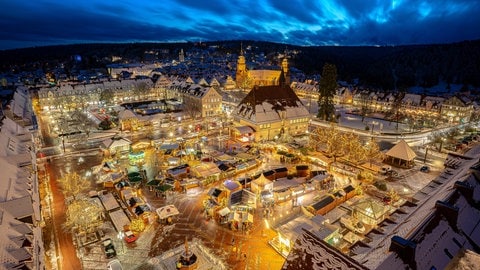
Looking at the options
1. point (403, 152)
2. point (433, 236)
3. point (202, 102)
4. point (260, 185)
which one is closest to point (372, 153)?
point (403, 152)

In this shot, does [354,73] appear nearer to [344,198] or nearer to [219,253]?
[344,198]

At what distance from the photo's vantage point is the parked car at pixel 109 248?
19480 millimetres

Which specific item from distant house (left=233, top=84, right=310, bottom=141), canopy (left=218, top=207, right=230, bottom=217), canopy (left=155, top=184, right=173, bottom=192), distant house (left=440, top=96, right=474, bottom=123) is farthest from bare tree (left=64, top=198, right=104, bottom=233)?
distant house (left=440, top=96, right=474, bottom=123)

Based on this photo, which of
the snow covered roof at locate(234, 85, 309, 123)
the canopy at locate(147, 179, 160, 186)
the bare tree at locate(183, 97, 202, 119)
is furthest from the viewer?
the bare tree at locate(183, 97, 202, 119)

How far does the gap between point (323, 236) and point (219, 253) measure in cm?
760

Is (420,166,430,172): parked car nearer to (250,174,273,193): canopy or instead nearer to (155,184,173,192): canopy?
(250,174,273,193): canopy

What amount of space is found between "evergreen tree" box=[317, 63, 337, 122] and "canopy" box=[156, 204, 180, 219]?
40476mm

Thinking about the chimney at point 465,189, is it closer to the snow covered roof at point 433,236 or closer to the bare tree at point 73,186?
the snow covered roof at point 433,236

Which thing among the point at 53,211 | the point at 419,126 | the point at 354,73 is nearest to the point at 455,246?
the point at 53,211

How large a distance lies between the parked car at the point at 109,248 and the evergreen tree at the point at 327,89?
150 ft

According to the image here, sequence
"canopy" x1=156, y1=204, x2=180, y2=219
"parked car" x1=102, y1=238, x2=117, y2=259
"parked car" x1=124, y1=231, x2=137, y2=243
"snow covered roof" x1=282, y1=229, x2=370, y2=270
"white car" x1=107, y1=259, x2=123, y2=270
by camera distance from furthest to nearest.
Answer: "canopy" x1=156, y1=204, x2=180, y2=219, "parked car" x1=124, y1=231, x2=137, y2=243, "parked car" x1=102, y1=238, x2=117, y2=259, "white car" x1=107, y1=259, x2=123, y2=270, "snow covered roof" x1=282, y1=229, x2=370, y2=270

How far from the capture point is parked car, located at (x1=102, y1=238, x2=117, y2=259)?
19480 millimetres

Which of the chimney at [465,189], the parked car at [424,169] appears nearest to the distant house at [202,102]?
the parked car at [424,169]

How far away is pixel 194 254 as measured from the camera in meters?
18.7
